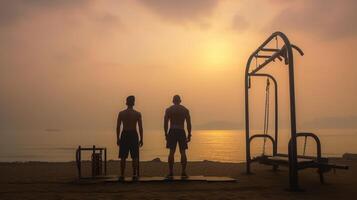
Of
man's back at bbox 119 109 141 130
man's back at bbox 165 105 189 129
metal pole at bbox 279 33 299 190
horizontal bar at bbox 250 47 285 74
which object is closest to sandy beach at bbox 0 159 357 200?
metal pole at bbox 279 33 299 190

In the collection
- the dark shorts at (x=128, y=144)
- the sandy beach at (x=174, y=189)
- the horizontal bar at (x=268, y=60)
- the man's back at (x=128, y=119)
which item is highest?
the horizontal bar at (x=268, y=60)

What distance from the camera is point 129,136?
10.5 m

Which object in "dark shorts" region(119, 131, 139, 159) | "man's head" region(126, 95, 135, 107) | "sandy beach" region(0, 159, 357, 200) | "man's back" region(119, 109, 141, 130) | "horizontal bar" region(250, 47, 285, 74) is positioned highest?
"horizontal bar" region(250, 47, 285, 74)

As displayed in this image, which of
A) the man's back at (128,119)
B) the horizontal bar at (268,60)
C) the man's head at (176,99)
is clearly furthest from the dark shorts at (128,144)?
the horizontal bar at (268,60)

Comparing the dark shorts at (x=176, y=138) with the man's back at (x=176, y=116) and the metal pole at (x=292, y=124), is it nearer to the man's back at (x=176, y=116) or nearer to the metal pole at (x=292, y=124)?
the man's back at (x=176, y=116)

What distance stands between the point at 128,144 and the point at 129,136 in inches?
7.7

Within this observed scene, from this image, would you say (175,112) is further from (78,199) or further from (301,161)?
(78,199)

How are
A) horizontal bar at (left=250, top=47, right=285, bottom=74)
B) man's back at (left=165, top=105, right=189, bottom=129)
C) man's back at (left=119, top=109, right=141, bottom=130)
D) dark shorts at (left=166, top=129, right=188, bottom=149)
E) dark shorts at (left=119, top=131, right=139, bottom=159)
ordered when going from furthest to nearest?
horizontal bar at (left=250, top=47, right=285, bottom=74), man's back at (left=165, top=105, right=189, bottom=129), dark shorts at (left=166, top=129, right=188, bottom=149), man's back at (left=119, top=109, right=141, bottom=130), dark shorts at (left=119, top=131, right=139, bottom=159)

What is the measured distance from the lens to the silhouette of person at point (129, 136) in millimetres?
10445

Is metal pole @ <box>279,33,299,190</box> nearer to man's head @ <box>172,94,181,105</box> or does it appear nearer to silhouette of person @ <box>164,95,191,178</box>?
silhouette of person @ <box>164,95,191,178</box>

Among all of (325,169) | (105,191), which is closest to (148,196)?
(105,191)

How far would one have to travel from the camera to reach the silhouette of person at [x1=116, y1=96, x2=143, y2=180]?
10.4 m

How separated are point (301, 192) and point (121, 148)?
4.21m

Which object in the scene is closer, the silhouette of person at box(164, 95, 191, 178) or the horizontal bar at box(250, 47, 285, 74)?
the silhouette of person at box(164, 95, 191, 178)
